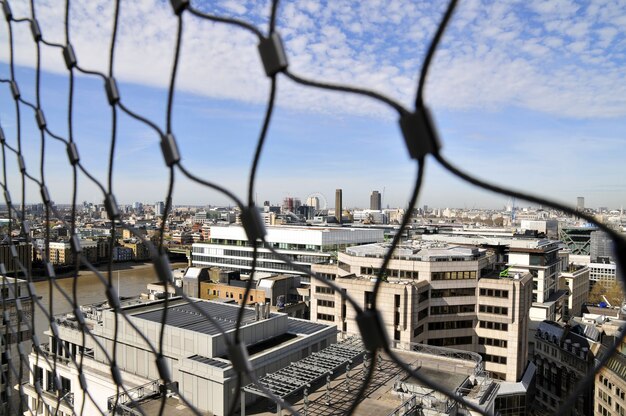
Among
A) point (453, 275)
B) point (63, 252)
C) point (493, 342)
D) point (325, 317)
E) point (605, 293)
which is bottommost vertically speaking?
point (605, 293)

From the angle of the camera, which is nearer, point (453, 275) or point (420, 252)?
point (453, 275)

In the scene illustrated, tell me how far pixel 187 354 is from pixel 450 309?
381 centimetres

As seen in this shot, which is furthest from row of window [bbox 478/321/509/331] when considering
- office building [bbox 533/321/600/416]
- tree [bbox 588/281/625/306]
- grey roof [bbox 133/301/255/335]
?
tree [bbox 588/281/625/306]

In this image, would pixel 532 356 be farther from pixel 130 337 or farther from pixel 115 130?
pixel 115 130

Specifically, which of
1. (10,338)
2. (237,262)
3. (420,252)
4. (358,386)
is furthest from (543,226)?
(10,338)

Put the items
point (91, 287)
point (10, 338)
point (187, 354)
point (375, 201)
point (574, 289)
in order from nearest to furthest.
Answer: point (10, 338) → point (187, 354) → point (574, 289) → point (91, 287) → point (375, 201)

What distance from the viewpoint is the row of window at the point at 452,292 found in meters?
5.85

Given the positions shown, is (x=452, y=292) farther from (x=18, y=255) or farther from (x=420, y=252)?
(x=18, y=255)

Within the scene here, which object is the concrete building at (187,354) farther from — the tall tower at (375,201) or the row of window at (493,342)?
the tall tower at (375,201)

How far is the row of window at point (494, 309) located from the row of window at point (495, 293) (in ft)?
0.47

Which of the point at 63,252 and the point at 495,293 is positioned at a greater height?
the point at 495,293

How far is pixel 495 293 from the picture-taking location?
19.1 feet

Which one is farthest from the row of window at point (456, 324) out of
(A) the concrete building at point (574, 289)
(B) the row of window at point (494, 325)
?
(A) the concrete building at point (574, 289)

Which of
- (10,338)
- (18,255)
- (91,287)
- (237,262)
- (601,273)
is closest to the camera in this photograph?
(18,255)
